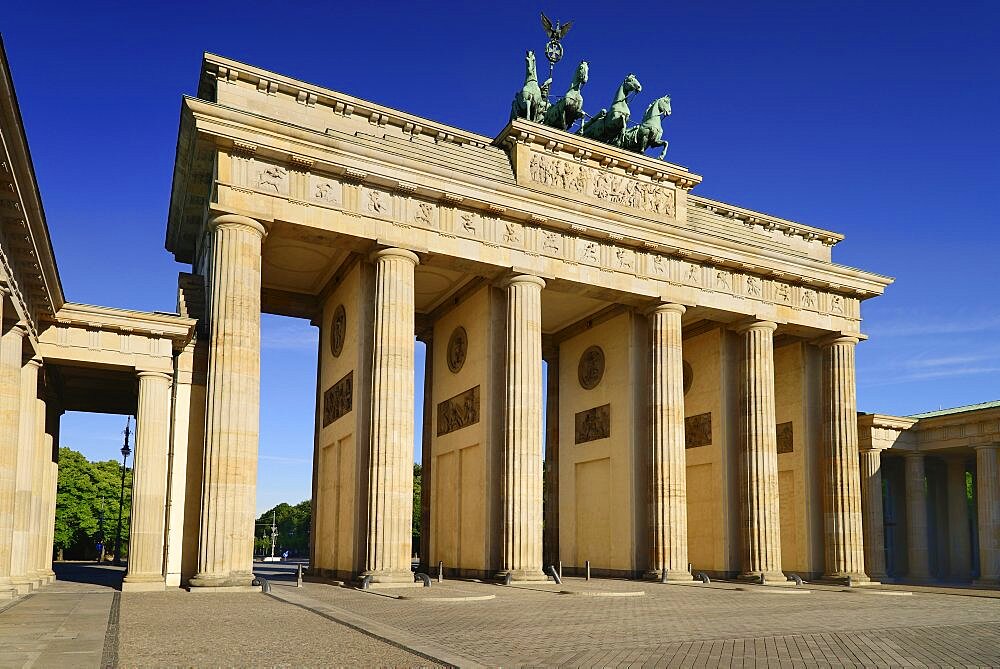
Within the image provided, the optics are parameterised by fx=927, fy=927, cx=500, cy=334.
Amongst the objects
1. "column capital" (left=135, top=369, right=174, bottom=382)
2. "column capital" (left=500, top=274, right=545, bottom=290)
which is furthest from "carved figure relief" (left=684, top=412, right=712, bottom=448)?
"column capital" (left=135, top=369, right=174, bottom=382)

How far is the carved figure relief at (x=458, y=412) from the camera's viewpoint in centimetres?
3491

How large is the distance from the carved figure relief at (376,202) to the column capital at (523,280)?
5.24 metres

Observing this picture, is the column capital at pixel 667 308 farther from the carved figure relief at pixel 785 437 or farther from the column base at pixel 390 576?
the column base at pixel 390 576

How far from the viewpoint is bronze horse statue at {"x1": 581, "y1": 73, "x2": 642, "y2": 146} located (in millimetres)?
38562

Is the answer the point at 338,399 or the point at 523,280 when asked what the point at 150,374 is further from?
the point at 523,280

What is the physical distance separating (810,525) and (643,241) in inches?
593

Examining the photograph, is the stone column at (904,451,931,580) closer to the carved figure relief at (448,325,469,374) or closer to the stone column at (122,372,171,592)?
the carved figure relief at (448,325,469,374)

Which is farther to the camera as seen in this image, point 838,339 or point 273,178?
point 838,339

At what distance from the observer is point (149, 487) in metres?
25.4

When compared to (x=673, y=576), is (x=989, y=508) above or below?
above

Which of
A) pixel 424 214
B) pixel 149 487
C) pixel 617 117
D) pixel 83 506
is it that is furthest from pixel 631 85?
pixel 83 506

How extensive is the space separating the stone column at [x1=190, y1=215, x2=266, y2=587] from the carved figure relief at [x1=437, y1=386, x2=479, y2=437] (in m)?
9.91

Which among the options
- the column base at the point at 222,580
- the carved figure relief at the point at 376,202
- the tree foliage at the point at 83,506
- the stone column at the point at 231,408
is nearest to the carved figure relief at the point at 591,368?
the carved figure relief at the point at 376,202

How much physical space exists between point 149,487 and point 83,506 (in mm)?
56158
